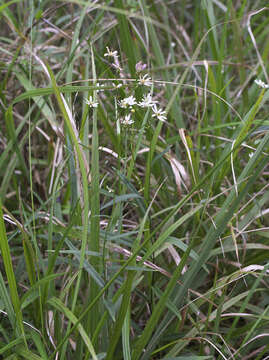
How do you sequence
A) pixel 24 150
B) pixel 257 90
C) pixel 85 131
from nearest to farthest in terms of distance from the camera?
pixel 85 131 → pixel 257 90 → pixel 24 150

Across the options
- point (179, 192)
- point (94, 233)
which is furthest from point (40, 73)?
point (94, 233)

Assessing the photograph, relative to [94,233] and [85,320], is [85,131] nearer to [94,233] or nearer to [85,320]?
[94,233]

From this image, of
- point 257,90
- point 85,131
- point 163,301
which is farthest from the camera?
point 257,90

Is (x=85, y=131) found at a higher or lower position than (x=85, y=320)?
higher

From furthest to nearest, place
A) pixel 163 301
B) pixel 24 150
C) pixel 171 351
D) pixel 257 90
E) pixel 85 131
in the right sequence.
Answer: pixel 24 150, pixel 257 90, pixel 85 131, pixel 171 351, pixel 163 301

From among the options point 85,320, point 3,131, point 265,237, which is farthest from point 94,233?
point 3,131

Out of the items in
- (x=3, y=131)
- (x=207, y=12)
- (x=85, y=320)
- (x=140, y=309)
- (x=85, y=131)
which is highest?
(x=207, y=12)

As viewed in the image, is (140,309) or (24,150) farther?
(24,150)

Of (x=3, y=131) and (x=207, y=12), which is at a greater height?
(x=207, y=12)

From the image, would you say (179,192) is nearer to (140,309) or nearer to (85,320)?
(140,309)
